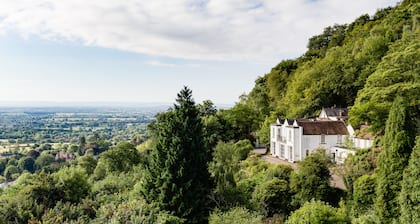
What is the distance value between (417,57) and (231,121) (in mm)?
16991

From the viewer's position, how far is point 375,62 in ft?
102

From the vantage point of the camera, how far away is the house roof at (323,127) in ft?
85.1

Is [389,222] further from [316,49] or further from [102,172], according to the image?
[316,49]

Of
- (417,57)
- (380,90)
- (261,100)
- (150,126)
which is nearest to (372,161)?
(380,90)

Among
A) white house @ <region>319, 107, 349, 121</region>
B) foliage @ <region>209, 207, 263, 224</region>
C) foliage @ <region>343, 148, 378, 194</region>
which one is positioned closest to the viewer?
foliage @ <region>209, 207, 263, 224</region>

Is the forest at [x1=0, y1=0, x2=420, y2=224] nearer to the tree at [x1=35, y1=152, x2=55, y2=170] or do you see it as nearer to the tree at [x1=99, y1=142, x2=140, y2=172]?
the tree at [x1=99, y1=142, x2=140, y2=172]

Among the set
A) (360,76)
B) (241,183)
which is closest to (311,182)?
(241,183)

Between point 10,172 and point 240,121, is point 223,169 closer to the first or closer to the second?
point 240,121

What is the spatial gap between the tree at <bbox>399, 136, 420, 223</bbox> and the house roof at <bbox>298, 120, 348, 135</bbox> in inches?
540

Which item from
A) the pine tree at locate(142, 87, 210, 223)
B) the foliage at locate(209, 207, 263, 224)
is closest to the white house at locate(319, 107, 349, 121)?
the pine tree at locate(142, 87, 210, 223)

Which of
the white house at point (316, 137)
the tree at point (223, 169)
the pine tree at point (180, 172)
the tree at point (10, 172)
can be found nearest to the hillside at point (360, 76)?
the white house at point (316, 137)

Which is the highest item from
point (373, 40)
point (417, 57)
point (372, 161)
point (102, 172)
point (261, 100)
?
point (373, 40)

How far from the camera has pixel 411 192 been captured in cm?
1189

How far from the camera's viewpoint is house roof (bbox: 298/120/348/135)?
2594cm
